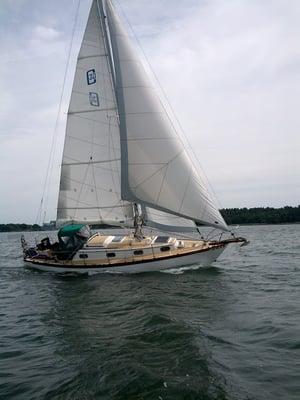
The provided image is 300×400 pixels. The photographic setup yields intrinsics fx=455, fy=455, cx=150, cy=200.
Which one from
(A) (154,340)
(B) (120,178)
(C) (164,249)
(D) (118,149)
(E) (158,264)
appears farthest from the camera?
(D) (118,149)

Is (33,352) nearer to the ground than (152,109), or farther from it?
nearer to the ground

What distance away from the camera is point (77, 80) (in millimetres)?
27359

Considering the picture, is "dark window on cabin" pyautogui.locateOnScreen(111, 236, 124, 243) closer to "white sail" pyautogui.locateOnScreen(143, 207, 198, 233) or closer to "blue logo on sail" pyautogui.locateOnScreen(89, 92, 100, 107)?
"white sail" pyautogui.locateOnScreen(143, 207, 198, 233)

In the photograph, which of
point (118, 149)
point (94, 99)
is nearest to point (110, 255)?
point (118, 149)

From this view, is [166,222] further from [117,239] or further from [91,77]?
[91,77]

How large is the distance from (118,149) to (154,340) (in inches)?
660

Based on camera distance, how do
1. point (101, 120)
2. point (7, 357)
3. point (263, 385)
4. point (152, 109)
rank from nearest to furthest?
point (263, 385), point (7, 357), point (152, 109), point (101, 120)

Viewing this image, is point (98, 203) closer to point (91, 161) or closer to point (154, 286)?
point (91, 161)

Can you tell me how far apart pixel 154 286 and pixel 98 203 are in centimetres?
903

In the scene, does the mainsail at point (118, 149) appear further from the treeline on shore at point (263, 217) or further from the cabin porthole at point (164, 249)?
the treeline on shore at point (263, 217)

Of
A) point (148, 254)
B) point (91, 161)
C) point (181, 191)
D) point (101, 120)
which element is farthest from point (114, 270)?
point (101, 120)

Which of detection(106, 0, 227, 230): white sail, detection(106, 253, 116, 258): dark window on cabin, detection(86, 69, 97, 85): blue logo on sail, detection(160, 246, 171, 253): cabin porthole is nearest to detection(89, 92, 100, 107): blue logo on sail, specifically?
detection(86, 69, 97, 85): blue logo on sail

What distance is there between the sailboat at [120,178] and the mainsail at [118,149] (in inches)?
2.0

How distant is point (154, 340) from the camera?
11.0 m
